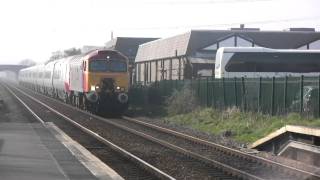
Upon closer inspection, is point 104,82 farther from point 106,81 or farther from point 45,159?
point 45,159

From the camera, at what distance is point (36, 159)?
14.8m

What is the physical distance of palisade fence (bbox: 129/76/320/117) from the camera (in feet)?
74.6

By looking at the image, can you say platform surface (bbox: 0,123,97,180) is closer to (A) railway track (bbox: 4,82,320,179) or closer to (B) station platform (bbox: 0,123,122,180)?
(B) station platform (bbox: 0,123,122,180)

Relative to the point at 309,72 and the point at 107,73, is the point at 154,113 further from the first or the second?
the point at 309,72

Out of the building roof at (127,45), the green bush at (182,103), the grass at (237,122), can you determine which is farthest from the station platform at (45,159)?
the building roof at (127,45)

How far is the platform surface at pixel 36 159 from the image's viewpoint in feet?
40.1

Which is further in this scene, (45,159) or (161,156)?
(161,156)

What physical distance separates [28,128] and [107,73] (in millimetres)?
11099

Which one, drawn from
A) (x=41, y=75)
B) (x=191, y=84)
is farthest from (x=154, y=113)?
(x=41, y=75)

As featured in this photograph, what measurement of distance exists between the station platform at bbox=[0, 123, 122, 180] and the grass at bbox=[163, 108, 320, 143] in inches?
246

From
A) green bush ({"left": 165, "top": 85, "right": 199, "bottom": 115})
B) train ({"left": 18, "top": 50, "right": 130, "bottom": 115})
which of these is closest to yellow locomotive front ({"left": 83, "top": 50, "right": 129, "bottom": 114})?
train ({"left": 18, "top": 50, "right": 130, "bottom": 115})

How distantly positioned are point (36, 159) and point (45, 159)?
0.66 feet

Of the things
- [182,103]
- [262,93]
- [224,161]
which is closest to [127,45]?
[182,103]

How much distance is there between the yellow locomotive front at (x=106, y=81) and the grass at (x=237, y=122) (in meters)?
4.19
